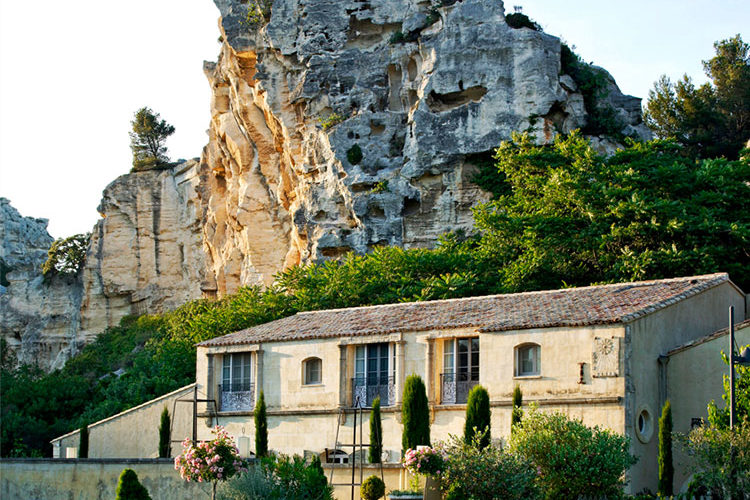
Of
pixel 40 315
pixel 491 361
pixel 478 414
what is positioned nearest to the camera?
pixel 478 414

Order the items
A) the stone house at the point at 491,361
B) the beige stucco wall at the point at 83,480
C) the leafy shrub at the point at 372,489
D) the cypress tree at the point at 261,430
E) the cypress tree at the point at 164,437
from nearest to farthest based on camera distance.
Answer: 1. the leafy shrub at the point at 372,489
2. the beige stucco wall at the point at 83,480
3. the stone house at the point at 491,361
4. the cypress tree at the point at 261,430
5. the cypress tree at the point at 164,437

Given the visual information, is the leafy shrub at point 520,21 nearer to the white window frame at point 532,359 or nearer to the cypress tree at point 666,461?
the white window frame at point 532,359

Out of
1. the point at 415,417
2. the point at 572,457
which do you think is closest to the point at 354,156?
the point at 415,417

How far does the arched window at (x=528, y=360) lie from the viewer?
3378cm

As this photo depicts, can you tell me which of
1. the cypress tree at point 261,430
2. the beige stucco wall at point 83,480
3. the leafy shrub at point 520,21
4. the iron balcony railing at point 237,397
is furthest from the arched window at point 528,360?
the leafy shrub at point 520,21

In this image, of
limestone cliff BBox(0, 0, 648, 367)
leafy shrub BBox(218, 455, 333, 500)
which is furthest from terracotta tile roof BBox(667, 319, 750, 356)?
limestone cliff BBox(0, 0, 648, 367)

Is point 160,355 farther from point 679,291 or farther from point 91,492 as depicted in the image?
point 679,291

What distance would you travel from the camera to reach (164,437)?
131 feet

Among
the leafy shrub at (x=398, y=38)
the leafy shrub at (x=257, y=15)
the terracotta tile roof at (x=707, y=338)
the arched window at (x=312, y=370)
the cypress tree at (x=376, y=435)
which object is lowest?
the cypress tree at (x=376, y=435)

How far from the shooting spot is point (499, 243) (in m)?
47.7

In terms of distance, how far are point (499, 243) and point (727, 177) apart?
30.2 feet

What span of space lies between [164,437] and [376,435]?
8966mm

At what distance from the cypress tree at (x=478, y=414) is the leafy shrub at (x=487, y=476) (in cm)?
255

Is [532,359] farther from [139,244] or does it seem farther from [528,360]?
[139,244]
